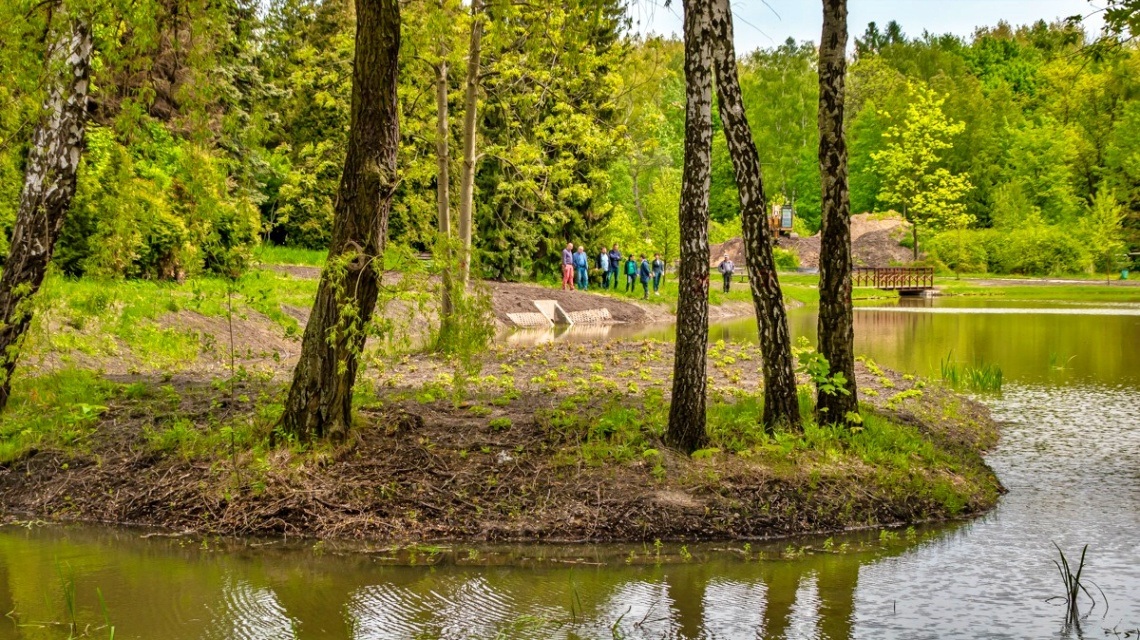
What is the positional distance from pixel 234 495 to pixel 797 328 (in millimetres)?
23086

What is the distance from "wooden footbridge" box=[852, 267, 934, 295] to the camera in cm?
5147

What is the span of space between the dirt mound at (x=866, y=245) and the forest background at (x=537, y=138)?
7.54ft

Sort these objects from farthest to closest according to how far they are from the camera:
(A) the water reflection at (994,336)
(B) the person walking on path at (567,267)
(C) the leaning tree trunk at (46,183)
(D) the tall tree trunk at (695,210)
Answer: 1. (B) the person walking on path at (567,267)
2. (A) the water reflection at (994,336)
3. (C) the leaning tree trunk at (46,183)
4. (D) the tall tree trunk at (695,210)

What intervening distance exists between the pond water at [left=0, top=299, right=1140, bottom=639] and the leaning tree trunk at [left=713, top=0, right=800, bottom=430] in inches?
68.6

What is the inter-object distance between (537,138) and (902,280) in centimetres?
2652

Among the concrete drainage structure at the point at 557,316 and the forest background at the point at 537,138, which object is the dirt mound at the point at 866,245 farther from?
the concrete drainage structure at the point at 557,316

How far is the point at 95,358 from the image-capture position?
1549 cm

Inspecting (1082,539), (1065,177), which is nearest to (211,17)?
(1082,539)

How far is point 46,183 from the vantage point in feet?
35.9

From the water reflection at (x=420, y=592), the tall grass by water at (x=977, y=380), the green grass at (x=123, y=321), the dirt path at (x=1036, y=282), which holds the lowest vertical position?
the water reflection at (x=420, y=592)

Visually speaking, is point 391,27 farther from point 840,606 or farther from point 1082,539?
point 1082,539

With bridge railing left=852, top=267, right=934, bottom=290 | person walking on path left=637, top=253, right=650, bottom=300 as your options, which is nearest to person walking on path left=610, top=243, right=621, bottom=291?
person walking on path left=637, top=253, right=650, bottom=300

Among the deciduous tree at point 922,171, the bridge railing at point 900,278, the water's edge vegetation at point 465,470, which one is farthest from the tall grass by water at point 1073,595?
the deciduous tree at point 922,171

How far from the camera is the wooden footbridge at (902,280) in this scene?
5147cm
